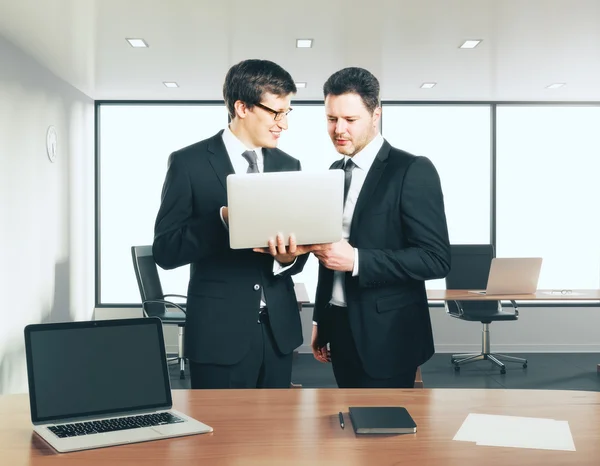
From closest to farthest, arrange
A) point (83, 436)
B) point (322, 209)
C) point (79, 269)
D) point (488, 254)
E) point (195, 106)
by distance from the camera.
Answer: point (83, 436) < point (322, 209) < point (488, 254) < point (79, 269) < point (195, 106)

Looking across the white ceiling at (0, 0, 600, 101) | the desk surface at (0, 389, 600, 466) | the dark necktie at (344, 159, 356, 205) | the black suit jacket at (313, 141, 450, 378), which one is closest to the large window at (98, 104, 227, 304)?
the white ceiling at (0, 0, 600, 101)

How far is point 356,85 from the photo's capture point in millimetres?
1971

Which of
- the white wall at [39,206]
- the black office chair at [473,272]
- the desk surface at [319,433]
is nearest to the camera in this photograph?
the desk surface at [319,433]

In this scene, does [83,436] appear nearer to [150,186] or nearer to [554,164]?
[150,186]

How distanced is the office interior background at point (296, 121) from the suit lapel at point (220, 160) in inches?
82.4

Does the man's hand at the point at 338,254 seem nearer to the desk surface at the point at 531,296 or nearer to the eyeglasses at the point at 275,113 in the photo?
the eyeglasses at the point at 275,113

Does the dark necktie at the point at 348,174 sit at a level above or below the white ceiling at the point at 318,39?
below

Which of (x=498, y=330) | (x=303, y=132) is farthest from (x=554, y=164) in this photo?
(x=303, y=132)

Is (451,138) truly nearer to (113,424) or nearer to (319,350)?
(319,350)

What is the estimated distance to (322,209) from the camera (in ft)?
5.78

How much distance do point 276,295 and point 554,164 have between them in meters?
Answer: 5.71

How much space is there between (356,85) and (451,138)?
5.18 metres

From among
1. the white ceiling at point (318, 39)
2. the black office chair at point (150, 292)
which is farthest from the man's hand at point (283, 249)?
the black office chair at point (150, 292)

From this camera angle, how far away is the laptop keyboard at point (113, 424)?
1.37m
